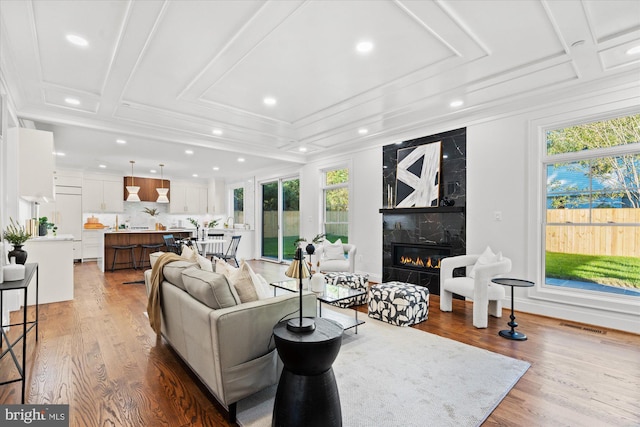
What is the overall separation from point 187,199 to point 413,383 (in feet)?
31.4

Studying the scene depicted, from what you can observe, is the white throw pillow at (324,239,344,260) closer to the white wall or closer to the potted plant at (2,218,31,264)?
the white wall

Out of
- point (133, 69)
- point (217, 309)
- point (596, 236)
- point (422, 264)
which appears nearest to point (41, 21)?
point (133, 69)

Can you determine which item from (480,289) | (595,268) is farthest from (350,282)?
(595,268)

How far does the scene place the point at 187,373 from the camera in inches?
94.7

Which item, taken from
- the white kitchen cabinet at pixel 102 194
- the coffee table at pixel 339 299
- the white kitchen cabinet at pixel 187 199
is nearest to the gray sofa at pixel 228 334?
the coffee table at pixel 339 299

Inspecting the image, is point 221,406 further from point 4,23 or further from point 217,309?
point 4,23

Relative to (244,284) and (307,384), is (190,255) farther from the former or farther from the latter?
(307,384)

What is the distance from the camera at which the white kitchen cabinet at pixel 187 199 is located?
9984mm

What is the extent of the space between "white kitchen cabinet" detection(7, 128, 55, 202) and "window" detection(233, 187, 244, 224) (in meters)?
6.02

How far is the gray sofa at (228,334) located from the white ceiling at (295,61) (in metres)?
1.98

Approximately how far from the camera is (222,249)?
871cm

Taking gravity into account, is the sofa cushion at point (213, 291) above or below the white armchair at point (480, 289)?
above

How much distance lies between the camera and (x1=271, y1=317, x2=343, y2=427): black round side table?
1.58m

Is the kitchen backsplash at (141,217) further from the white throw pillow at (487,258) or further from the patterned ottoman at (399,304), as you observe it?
the white throw pillow at (487,258)
